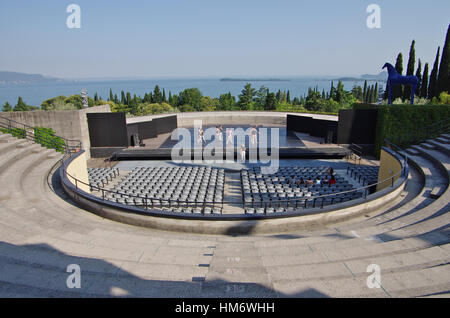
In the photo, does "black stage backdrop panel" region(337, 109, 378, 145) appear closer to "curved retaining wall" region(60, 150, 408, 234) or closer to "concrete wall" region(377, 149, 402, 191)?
"concrete wall" region(377, 149, 402, 191)

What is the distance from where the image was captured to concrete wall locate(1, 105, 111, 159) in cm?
2252

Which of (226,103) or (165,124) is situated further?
(226,103)

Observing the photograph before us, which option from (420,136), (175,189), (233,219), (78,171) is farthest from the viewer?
(420,136)

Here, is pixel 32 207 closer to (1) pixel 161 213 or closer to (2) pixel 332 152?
(1) pixel 161 213

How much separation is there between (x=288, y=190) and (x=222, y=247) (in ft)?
24.9

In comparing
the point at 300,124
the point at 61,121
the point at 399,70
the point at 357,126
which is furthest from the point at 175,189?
the point at 399,70

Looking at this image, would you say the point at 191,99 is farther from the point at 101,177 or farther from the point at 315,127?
the point at 101,177

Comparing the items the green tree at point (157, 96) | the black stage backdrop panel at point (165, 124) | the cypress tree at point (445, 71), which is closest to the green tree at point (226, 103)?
the green tree at point (157, 96)

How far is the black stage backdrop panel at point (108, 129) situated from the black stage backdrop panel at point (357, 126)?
67.1ft

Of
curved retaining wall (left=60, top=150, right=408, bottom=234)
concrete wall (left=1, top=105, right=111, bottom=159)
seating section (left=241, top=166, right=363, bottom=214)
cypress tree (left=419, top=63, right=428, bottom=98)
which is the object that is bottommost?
seating section (left=241, top=166, right=363, bottom=214)

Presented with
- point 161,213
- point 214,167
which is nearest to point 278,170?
point 214,167

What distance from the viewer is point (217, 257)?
654cm

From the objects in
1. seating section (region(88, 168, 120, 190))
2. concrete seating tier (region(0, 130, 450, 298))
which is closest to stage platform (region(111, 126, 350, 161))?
seating section (region(88, 168, 120, 190))

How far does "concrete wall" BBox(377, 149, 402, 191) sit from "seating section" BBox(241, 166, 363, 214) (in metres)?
1.73
